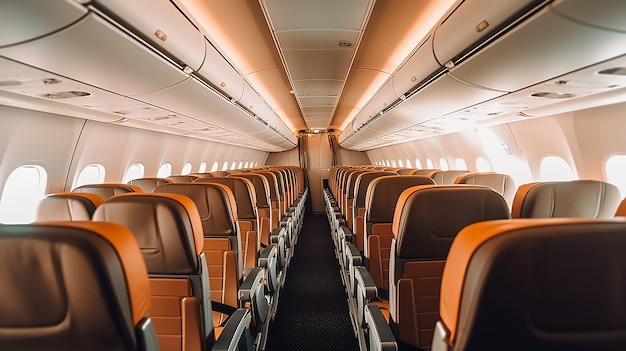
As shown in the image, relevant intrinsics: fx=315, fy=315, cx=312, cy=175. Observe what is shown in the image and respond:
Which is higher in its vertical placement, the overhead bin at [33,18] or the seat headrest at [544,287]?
the overhead bin at [33,18]

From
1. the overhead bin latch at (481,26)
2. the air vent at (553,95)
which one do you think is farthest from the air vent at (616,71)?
the overhead bin latch at (481,26)

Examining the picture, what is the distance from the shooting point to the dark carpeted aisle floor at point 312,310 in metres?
3.39

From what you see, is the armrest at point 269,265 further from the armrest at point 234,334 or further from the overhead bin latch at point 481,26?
the overhead bin latch at point 481,26

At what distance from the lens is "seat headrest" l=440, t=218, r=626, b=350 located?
32.6 inches

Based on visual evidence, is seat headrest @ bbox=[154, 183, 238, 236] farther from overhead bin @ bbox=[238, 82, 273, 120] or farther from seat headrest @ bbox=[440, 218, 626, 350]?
overhead bin @ bbox=[238, 82, 273, 120]

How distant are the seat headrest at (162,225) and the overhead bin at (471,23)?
77.7 inches

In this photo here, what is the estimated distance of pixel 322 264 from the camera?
6137mm

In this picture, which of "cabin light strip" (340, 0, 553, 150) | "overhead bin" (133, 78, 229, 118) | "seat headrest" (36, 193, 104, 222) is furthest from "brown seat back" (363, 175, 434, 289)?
"seat headrest" (36, 193, 104, 222)

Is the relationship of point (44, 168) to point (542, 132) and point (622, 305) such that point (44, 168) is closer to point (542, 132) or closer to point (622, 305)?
point (622, 305)

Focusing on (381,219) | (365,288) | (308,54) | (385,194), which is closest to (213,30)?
(308,54)

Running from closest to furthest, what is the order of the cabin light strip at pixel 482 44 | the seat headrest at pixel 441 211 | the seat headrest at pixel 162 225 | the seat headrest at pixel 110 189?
1. the cabin light strip at pixel 482 44
2. the seat headrest at pixel 162 225
3. the seat headrest at pixel 441 211
4. the seat headrest at pixel 110 189

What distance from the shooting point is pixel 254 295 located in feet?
8.70

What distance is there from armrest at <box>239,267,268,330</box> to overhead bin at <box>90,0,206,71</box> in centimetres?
188

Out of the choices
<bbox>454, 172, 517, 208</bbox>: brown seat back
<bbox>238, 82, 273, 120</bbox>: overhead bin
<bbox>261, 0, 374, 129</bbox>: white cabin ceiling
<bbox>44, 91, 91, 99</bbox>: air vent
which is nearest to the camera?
<bbox>261, 0, 374, 129</bbox>: white cabin ceiling
